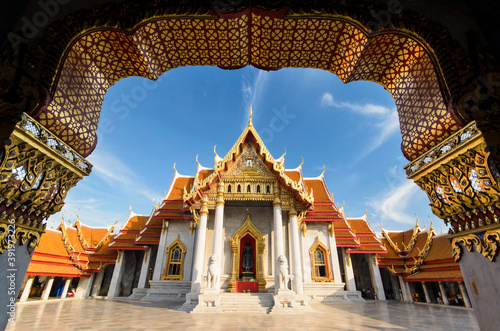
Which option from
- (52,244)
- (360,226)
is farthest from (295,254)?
(52,244)

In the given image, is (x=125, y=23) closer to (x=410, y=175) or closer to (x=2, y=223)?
(x=2, y=223)

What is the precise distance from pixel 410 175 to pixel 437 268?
542 inches

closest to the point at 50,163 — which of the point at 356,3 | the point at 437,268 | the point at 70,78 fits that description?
the point at 70,78

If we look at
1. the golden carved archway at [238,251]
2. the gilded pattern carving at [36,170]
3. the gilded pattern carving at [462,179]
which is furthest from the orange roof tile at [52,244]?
the gilded pattern carving at [462,179]

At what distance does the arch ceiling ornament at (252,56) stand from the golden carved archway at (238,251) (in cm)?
902

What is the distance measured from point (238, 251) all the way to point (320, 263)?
485 cm

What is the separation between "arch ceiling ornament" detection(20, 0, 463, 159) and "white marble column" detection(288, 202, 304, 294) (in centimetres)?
766

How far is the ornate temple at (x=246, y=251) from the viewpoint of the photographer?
9352mm

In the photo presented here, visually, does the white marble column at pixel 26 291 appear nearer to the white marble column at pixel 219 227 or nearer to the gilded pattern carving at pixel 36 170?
the white marble column at pixel 219 227

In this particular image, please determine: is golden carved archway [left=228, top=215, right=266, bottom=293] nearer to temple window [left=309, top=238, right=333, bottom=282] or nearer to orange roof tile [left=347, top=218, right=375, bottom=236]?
temple window [left=309, top=238, right=333, bottom=282]

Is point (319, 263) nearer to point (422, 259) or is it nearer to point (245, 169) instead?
point (422, 259)

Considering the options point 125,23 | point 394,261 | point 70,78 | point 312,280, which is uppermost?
point 125,23

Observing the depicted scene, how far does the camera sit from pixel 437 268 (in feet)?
41.2

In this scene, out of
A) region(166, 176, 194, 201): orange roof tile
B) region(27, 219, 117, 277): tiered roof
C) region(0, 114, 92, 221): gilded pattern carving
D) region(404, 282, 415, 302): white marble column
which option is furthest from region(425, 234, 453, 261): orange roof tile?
region(27, 219, 117, 277): tiered roof
